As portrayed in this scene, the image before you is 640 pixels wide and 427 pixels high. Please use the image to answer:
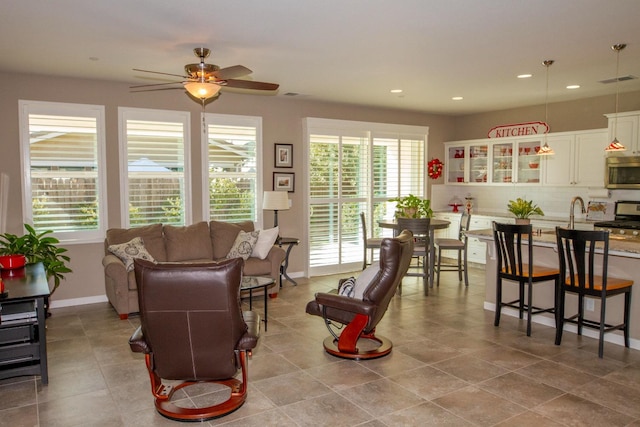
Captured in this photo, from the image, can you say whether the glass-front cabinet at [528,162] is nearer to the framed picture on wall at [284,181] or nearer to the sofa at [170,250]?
the framed picture on wall at [284,181]

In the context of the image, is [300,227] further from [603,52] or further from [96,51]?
[603,52]

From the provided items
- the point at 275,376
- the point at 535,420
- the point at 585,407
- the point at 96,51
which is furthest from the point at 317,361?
the point at 96,51

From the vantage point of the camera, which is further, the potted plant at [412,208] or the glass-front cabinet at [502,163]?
the glass-front cabinet at [502,163]

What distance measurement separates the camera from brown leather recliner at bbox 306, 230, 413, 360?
13.0 ft

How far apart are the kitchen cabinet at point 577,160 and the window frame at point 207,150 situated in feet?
14.8

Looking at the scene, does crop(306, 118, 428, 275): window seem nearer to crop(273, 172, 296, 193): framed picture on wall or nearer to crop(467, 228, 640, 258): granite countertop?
crop(273, 172, 296, 193): framed picture on wall

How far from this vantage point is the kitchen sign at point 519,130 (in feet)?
25.6

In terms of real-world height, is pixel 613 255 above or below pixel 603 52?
below

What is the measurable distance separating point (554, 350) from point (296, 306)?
113 inches

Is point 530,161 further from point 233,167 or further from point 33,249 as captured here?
point 33,249

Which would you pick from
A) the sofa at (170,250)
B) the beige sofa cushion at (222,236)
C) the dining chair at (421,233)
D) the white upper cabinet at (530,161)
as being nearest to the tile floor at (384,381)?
the sofa at (170,250)

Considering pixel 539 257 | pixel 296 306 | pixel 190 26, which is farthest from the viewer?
pixel 296 306

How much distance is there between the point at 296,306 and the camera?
19.5ft

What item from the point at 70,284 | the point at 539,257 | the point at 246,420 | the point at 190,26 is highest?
the point at 190,26
